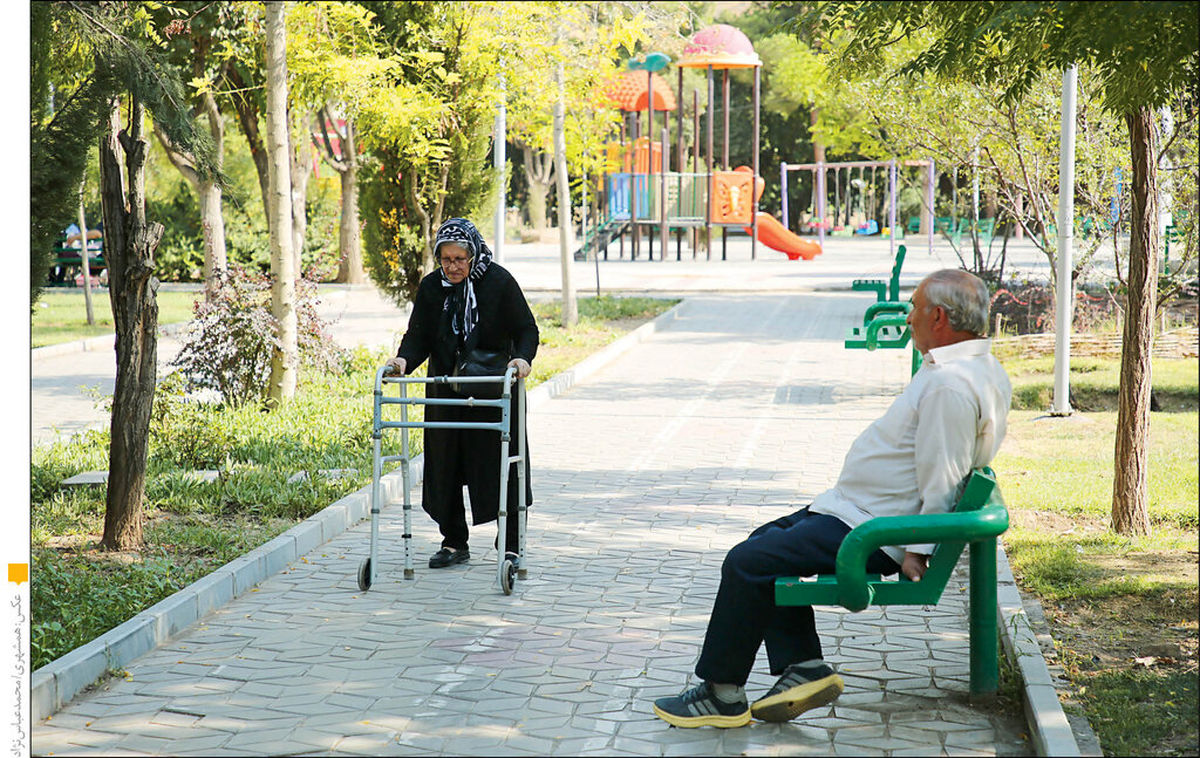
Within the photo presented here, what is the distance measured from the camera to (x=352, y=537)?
7750 mm

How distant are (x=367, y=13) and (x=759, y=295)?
46.8ft

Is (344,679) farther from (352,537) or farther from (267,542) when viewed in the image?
(352,537)

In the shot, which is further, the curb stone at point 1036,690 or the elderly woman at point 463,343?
the elderly woman at point 463,343

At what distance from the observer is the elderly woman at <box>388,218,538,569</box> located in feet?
22.4

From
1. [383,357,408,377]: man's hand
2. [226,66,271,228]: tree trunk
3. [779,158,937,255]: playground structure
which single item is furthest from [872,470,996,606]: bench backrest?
[779,158,937,255]: playground structure

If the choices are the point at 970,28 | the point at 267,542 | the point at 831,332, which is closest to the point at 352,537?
the point at 267,542

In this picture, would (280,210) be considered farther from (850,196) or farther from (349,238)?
(850,196)

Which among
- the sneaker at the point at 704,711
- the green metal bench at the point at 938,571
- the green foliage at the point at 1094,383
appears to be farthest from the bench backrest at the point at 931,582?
the green foliage at the point at 1094,383

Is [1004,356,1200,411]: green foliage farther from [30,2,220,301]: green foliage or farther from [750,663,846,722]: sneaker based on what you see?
[30,2,220,301]: green foliage

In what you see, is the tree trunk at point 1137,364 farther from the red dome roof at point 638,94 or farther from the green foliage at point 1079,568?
the red dome roof at point 638,94

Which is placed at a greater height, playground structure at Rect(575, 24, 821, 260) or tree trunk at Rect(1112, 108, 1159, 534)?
playground structure at Rect(575, 24, 821, 260)

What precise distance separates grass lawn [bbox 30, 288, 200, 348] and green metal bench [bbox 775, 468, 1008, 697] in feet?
44.0

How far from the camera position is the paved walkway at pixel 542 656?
15.2 feet

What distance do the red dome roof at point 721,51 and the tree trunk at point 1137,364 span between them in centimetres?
2802
